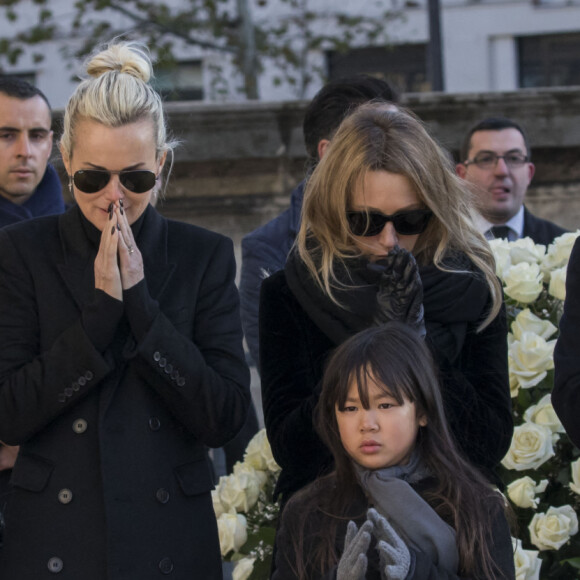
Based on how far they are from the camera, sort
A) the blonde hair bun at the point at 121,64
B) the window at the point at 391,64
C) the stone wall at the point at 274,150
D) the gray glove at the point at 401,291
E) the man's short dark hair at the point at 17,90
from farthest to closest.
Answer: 1. the window at the point at 391,64
2. the stone wall at the point at 274,150
3. the man's short dark hair at the point at 17,90
4. the blonde hair bun at the point at 121,64
5. the gray glove at the point at 401,291


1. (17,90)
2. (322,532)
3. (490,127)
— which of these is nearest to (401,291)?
(322,532)

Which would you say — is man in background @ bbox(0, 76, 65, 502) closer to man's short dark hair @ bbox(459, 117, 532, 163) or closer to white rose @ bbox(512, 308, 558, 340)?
white rose @ bbox(512, 308, 558, 340)

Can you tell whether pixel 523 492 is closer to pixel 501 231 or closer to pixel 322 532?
pixel 322 532

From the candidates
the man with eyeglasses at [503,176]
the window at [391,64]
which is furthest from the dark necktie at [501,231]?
the window at [391,64]

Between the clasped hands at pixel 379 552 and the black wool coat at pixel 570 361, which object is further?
the black wool coat at pixel 570 361

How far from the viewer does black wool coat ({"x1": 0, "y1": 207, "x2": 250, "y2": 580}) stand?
9.68 feet

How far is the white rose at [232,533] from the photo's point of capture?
377cm

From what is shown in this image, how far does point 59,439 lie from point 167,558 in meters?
0.39

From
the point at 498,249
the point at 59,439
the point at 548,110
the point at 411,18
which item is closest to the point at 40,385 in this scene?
the point at 59,439

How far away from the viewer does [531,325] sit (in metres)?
3.92

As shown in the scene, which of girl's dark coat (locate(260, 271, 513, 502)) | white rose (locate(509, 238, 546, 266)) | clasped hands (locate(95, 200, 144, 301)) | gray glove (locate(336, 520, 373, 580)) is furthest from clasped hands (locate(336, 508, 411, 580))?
white rose (locate(509, 238, 546, 266))

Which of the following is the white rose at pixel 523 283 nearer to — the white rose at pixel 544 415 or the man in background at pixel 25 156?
the white rose at pixel 544 415

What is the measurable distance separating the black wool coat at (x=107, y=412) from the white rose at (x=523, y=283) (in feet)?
3.76

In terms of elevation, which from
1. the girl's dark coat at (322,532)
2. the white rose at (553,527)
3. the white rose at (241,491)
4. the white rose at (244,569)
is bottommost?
the white rose at (244,569)
